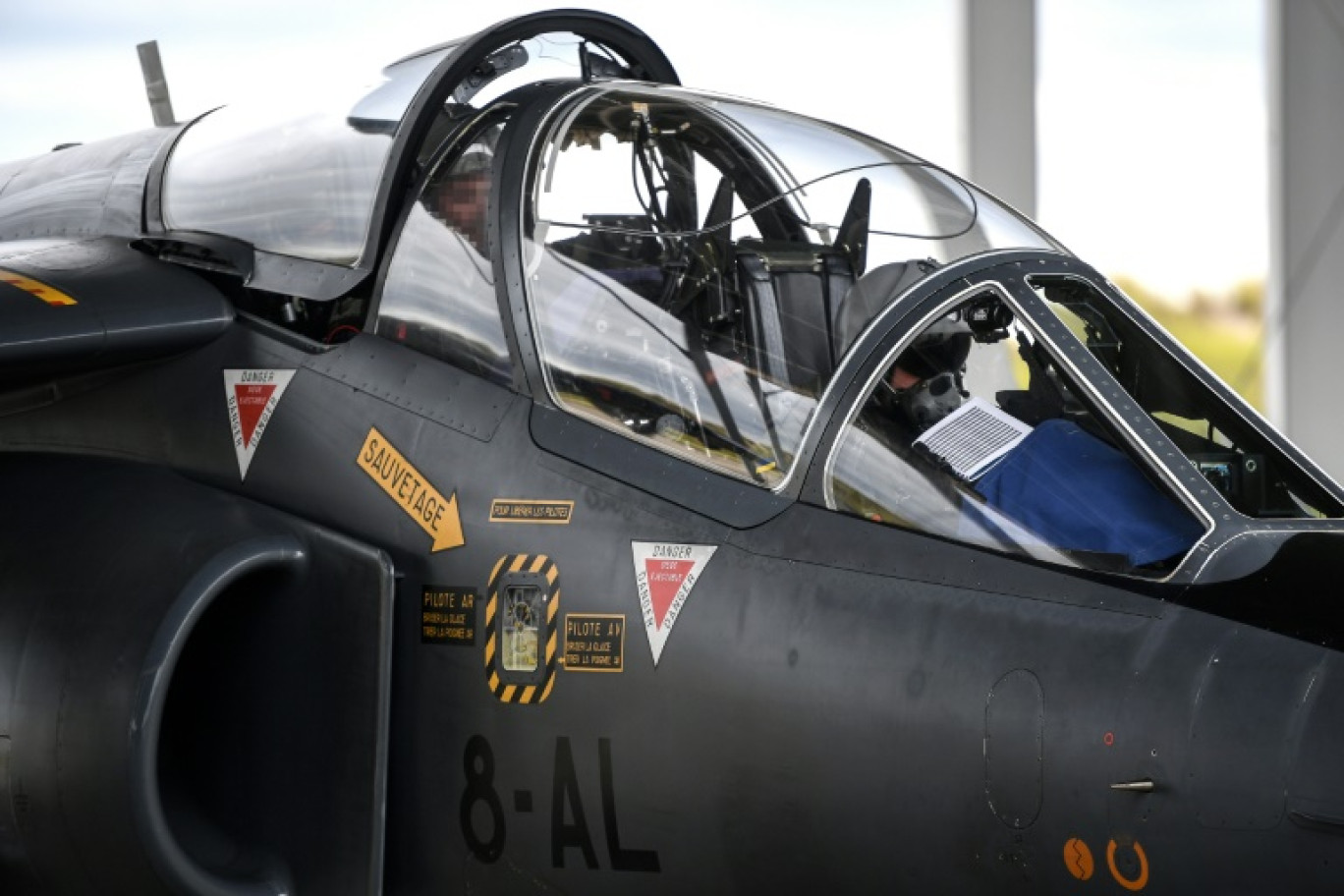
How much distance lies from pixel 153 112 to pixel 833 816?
5287mm

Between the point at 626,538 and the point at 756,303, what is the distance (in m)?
0.71

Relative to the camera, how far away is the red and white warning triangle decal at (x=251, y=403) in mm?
4523

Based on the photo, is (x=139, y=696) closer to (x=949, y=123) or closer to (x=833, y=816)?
(x=833, y=816)

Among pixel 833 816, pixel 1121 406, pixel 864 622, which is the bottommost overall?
pixel 833 816

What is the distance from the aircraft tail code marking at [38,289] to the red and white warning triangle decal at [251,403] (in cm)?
49

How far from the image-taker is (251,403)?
457 centimetres

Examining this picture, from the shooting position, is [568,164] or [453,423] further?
[568,164]

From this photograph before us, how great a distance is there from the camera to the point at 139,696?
401 cm

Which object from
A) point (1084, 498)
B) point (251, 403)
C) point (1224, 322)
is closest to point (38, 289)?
point (251, 403)

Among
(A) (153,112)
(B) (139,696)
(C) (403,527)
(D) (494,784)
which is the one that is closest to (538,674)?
(D) (494,784)

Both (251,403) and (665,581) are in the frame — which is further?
(251,403)

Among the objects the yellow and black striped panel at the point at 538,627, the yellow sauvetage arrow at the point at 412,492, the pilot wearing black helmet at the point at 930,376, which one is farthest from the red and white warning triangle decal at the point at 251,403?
the pilot wearing black helmet at the point at 930,376

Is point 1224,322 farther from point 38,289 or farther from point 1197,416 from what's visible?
point 38,289

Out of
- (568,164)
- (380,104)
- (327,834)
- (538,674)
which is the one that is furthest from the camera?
(380,104)
